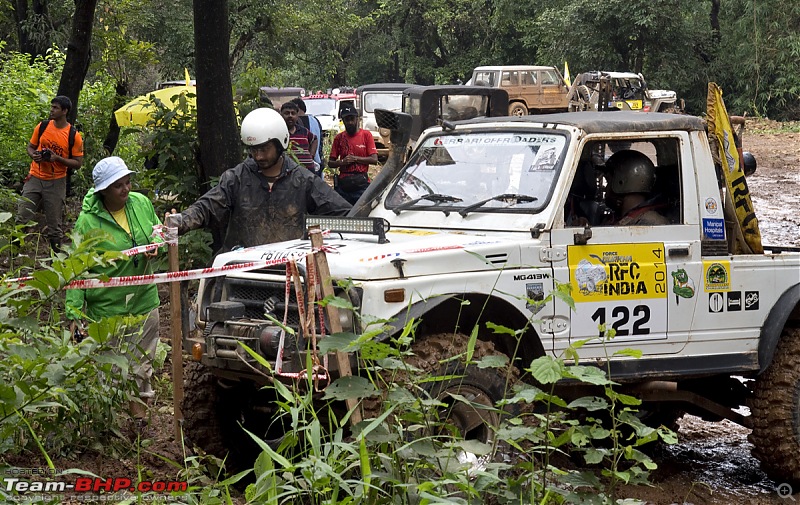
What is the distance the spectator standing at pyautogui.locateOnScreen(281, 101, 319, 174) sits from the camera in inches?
427

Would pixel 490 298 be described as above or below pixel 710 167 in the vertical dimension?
below

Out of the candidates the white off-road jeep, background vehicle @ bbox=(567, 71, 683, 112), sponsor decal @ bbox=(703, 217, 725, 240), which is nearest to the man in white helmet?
the white off-road jeep

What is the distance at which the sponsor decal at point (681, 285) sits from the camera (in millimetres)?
5945

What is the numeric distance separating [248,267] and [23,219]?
21.1ft

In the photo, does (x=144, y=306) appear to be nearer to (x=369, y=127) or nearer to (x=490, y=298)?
(x=490, y=298)

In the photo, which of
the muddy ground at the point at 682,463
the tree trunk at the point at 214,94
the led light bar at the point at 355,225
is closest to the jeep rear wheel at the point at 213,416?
the muddy ground at the point at 682,463

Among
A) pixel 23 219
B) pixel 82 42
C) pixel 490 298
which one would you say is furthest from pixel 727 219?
pixel 82 42

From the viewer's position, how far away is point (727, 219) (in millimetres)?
6340

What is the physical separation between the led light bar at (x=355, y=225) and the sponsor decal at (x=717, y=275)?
73.9 inches

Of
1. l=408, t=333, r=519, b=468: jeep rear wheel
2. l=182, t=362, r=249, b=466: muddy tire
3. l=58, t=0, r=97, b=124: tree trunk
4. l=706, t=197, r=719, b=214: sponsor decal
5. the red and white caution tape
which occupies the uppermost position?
l=58, t=0, r=97, b=124: tree trunk

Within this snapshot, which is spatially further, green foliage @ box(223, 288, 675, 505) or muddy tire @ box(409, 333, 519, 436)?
muddy tire @ box(409, 333, 519, 436)

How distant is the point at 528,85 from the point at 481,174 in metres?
27.8

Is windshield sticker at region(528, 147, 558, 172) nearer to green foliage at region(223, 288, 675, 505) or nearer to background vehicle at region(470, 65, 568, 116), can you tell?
green foliage at region(223, 288, 675, 505)

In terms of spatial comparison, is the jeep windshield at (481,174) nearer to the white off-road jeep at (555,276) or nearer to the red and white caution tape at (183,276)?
the white off-road jeep at (555,276)
